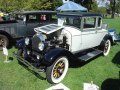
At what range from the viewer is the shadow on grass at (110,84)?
5.51 meters

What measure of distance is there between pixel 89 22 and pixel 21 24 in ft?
11.2

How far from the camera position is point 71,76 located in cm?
617

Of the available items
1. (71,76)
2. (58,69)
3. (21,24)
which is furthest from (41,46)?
(21,24)

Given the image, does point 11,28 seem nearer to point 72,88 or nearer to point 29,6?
point 72,88

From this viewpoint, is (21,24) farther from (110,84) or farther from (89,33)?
(110,84)

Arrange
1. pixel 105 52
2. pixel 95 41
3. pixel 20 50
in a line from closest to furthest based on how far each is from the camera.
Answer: pixel 20 50 → pixel 95 41 → pixel 105 52

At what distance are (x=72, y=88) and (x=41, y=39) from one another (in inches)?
67.8

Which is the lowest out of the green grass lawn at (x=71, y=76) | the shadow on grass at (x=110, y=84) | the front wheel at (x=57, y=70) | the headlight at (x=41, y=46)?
the shadow on grass at (x=110, y=84)

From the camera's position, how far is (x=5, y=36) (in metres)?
8.66

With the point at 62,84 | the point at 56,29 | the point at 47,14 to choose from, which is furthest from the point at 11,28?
the point at 62,84

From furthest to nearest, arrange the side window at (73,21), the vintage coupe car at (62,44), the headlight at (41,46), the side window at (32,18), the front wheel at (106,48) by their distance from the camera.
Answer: the side window at (32,18) → the front wheel at (106,48) → the side window at (73,21) → the headlight at (41,46) → the vintage coupe car at (62,44)

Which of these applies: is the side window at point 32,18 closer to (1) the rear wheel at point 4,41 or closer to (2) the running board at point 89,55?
(1) the rear wheel at point 4,41

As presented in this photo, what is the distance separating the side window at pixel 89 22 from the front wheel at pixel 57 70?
1.74m

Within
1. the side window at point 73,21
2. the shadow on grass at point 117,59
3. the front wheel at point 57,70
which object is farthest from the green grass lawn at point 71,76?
the side window at point 73,21
